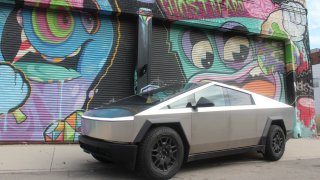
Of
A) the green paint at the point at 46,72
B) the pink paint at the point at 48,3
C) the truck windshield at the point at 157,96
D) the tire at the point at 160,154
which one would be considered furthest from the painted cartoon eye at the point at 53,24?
the tire at the point at 160,154

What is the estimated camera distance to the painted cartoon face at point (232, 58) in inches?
475

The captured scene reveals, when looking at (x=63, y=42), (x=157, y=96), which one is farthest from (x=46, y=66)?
(x=157, y=96)

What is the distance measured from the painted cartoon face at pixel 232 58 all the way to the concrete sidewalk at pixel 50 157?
3291 mm

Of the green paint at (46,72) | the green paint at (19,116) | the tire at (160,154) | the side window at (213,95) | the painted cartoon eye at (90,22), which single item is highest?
the painted cartoon eye at (90,22)

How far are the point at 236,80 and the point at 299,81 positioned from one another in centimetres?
263

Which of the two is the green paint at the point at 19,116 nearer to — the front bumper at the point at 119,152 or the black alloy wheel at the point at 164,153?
the front bumper at the point at 119,152

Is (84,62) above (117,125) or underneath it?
above

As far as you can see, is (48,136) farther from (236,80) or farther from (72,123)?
(236,80)

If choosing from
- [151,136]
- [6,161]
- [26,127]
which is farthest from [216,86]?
[26,127]

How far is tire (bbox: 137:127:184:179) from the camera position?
19.9 feet

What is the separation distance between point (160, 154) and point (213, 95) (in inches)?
69.2

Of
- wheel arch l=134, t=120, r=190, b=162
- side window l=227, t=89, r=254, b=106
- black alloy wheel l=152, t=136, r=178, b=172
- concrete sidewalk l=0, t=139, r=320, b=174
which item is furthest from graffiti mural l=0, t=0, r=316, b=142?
black alloy wheel l=152, t=136, r=178, b=172

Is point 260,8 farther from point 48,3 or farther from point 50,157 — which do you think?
point 50,157

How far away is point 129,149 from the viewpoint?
5945 mm
